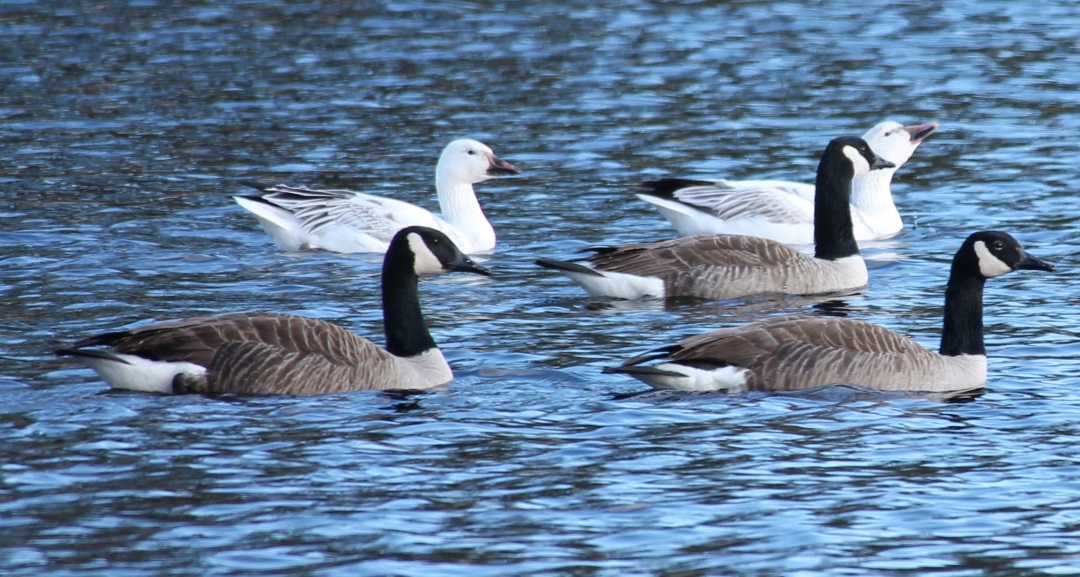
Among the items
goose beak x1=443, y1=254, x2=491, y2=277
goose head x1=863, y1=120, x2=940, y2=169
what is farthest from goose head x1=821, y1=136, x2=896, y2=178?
goose beak x1=443, y1=254, x2=491, y2=277

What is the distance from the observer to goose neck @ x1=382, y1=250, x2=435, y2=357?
39.6 feet

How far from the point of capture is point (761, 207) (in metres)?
17.6

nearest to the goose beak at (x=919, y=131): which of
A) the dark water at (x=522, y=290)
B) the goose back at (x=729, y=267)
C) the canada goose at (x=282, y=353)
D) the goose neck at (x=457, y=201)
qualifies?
the dark water at (x=522, y=290)

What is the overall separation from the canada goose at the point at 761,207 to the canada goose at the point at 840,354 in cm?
504

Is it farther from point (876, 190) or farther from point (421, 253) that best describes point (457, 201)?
point (421, 253)

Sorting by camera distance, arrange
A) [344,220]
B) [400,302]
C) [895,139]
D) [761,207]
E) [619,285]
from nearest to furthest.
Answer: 1. [400,302]
2. [619,285]
3. [344,220]
4. [761,207]
5. [895,139]

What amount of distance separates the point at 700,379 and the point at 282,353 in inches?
107

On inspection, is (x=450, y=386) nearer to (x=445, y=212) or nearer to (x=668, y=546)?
(x=668, y=546)

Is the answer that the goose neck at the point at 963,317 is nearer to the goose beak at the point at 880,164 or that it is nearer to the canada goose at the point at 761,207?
the goose beak at the point at 880,164

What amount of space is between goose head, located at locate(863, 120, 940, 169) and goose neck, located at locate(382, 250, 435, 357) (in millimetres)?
7754

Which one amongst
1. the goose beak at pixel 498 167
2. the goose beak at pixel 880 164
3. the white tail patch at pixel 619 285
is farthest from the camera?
the goose beak at pixel 498 167

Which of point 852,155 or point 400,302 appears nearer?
point 400,302

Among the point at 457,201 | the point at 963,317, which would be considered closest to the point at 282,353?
the point at 963,317

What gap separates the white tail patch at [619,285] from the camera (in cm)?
1496
